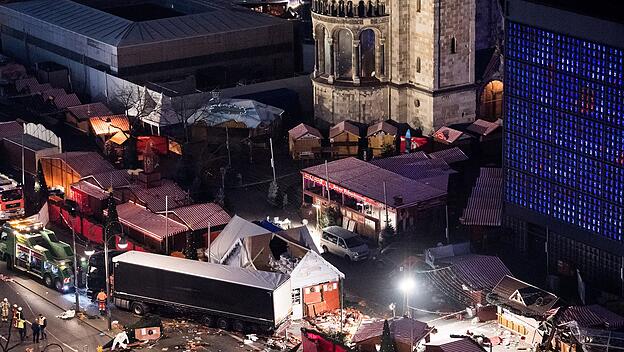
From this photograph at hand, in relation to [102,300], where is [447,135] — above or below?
above

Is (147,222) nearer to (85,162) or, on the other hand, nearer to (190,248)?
(190,248)

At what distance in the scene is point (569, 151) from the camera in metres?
118

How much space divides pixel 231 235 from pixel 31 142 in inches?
1271

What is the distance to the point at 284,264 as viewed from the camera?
11700 centimetres

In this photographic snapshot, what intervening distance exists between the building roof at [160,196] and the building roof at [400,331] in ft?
83.8

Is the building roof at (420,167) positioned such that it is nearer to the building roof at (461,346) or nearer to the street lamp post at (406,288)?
the street lamp post at (406,288)

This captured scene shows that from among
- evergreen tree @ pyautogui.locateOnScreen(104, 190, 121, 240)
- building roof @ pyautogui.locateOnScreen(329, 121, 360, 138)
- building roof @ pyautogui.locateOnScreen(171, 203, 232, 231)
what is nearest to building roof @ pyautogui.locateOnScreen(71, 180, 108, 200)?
evergreen tree @ pyautogui.locateOnScreen(104, 190, 121, 240)

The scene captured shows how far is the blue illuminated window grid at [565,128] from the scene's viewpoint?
373 ft

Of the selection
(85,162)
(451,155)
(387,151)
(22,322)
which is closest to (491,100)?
(387,151)

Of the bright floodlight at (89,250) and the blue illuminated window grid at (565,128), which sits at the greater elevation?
the blue illuminated window grid at (565,128)

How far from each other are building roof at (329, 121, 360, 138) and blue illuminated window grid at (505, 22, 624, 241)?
1120 inches

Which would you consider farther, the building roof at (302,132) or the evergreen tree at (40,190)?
the building roof at (302,132)

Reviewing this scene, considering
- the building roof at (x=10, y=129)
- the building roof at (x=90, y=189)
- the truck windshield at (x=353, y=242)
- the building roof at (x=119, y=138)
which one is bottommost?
the truck windshield at (x=353, y=242)

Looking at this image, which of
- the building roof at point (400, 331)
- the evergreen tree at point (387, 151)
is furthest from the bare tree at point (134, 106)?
the building roof at point (400, 331)
